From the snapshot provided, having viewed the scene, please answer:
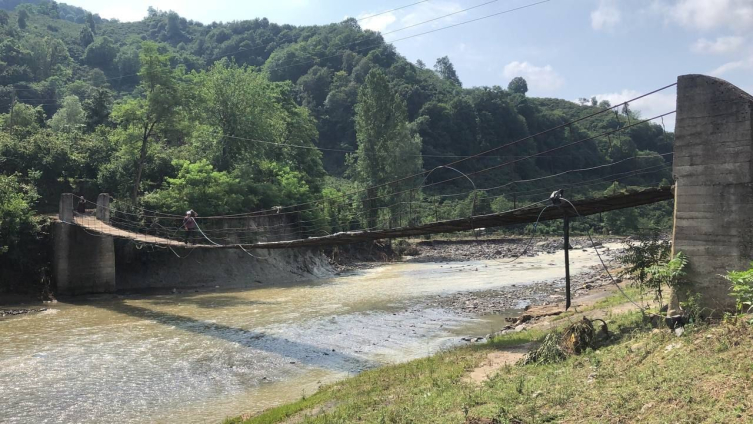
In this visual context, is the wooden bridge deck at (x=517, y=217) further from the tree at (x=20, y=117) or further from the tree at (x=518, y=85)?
the tree at (x=518, y=85)

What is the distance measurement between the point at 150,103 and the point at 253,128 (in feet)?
24.0

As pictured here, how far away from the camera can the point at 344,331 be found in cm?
1303

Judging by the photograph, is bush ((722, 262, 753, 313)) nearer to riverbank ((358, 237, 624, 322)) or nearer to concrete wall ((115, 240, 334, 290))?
riverbank ((358, 237, 624, 322))

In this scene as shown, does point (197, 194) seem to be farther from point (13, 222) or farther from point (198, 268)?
point (13, 222)

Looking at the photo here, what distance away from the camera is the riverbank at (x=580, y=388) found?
4688 millimetres

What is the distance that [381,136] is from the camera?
43.5 m

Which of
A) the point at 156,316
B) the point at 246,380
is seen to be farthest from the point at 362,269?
the point at 246,380

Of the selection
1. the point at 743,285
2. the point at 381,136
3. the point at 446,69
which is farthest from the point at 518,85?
the point at 743,285

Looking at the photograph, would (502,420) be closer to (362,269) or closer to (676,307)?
(676,307)

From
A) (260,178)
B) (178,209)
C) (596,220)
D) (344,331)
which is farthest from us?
(596,220)

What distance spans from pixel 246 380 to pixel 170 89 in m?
19.6

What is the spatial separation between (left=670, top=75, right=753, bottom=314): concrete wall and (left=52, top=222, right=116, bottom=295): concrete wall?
1769 cm

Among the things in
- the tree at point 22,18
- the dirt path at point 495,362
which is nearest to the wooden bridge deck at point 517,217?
the dirt path at point 495,362

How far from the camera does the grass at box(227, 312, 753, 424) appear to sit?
4652 mm
